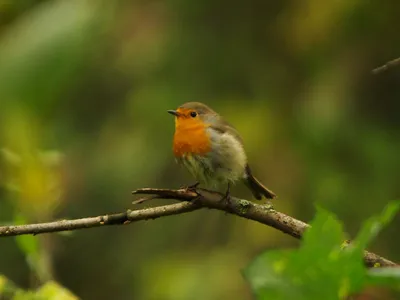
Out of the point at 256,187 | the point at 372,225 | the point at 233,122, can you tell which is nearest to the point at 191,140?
the point at 256,187

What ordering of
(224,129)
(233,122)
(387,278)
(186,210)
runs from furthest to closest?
(233,122) < (224,129) < (186,210) < (387,278)

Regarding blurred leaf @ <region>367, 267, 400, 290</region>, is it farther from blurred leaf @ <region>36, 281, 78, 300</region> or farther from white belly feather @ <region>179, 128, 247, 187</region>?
white belly feather @ <region>179, 128, 247, 187</region>

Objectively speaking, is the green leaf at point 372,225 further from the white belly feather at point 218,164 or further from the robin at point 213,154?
the white belly feather at point 218,164

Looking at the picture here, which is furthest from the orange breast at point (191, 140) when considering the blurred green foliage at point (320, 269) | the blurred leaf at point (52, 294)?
the blurred green foliage at point (320, 269)

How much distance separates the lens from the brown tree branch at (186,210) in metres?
1.40

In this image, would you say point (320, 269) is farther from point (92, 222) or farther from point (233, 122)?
point (233, 122)

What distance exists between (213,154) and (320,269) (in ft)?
6.73

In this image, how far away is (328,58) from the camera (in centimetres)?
535

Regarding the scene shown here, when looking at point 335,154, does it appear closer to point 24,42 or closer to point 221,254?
point 221,254

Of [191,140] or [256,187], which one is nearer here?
[191,140]

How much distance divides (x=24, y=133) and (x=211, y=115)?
49.5 inches

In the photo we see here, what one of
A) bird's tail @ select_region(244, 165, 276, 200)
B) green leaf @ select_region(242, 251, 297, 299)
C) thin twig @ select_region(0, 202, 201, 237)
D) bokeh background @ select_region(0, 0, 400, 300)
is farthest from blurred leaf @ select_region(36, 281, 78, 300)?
bokeh background @ select_region(0, 0, 400, 300)

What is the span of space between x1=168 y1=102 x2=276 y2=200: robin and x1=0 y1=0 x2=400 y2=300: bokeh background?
1.70 m

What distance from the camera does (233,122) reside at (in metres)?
5.14
